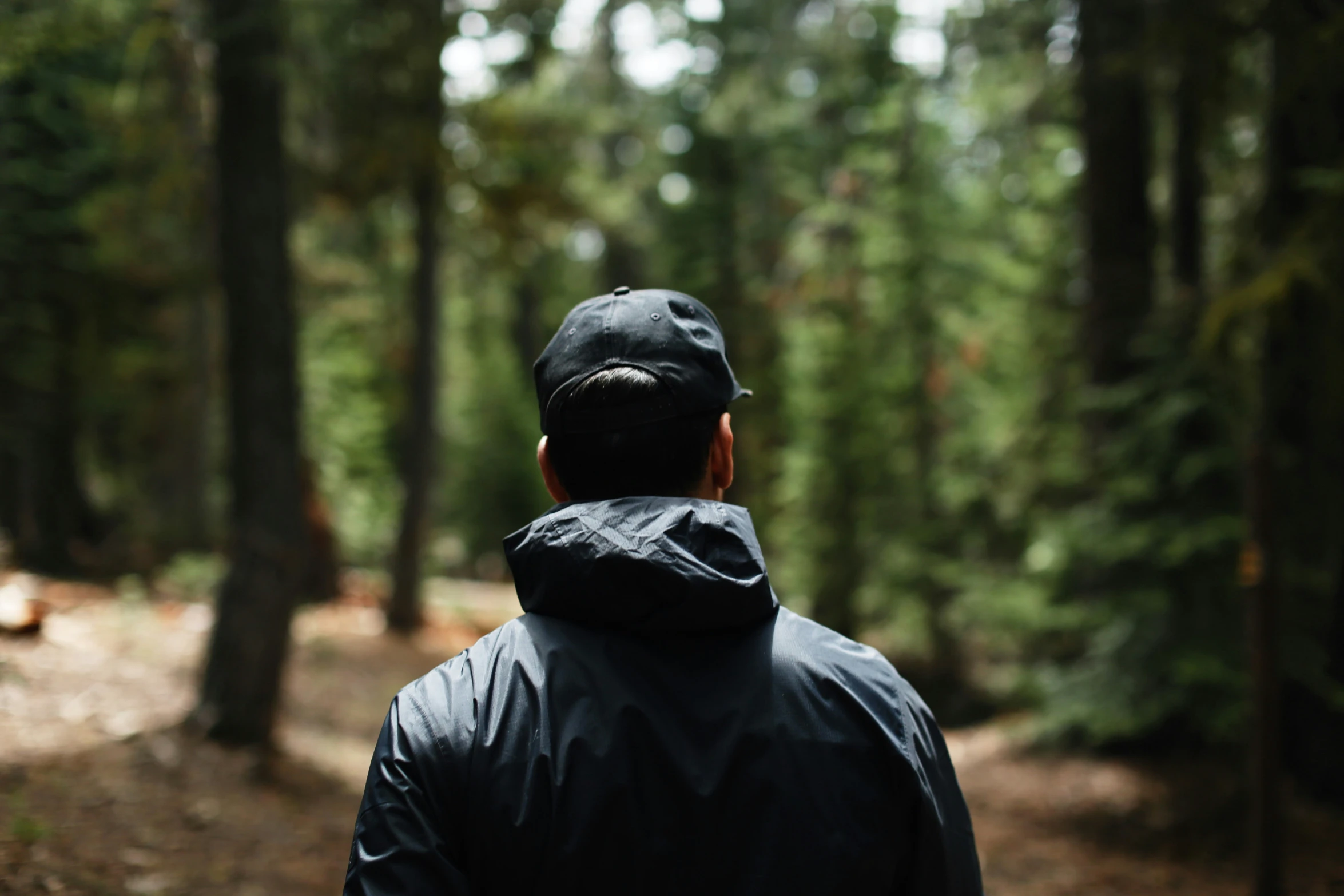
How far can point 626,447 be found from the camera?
1691mm

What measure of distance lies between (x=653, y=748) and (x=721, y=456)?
1.70 ft

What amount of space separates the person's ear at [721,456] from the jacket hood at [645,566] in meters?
0.13

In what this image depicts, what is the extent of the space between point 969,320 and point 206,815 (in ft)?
42.5

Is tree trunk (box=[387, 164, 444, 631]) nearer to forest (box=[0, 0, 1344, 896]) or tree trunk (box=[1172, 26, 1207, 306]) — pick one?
forest (box=[0, 0, 1344, 896])

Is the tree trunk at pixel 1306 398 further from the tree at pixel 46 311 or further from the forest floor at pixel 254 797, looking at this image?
the tree at pixel 46 311

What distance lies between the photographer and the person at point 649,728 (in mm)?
1489

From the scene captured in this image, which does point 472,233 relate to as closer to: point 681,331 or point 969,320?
point 969,320

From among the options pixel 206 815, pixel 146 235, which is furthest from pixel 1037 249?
pixel 206 815

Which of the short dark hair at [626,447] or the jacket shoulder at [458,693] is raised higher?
the short dark hair at [626,447]

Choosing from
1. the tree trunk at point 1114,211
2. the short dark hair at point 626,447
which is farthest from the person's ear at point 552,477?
the tree trunk at point 1114,211

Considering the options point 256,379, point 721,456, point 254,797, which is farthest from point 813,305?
point 721,456

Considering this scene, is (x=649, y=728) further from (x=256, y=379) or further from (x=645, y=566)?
(x=256, y=379)

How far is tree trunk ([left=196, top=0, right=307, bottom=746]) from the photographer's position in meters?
7.92

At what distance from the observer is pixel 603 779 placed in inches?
58.9
